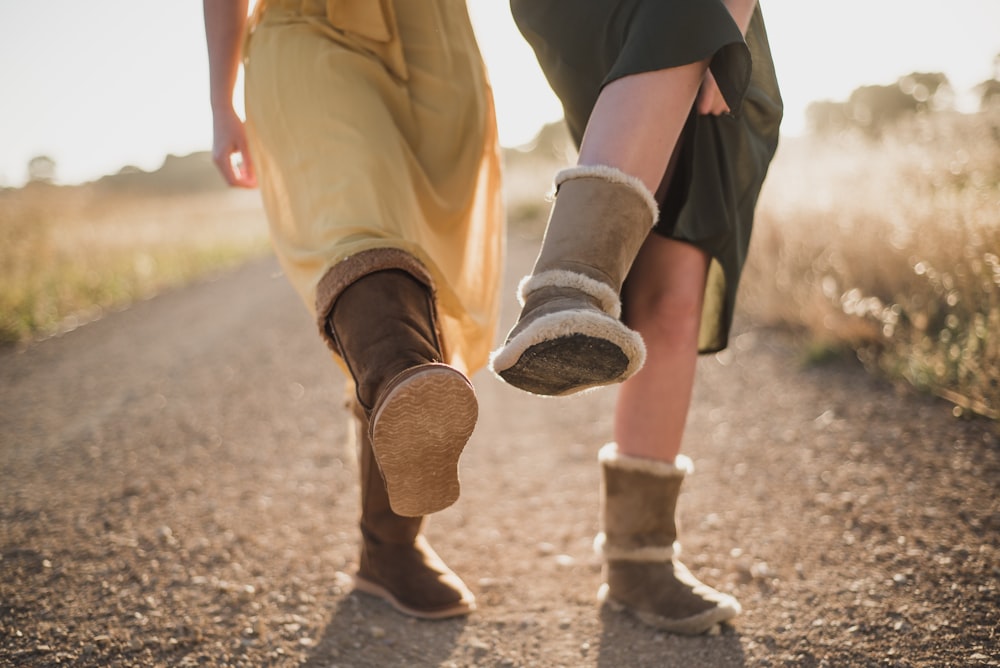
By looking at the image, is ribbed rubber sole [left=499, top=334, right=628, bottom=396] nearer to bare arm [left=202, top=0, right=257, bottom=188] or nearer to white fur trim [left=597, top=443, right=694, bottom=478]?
white fur trim [left=597, top=443, right=694, bottom=478]

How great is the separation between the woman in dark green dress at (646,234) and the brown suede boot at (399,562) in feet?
1.19

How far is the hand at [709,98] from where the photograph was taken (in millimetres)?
1286

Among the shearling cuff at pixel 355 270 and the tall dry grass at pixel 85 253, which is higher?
the shearling cuff at pixel 355 270

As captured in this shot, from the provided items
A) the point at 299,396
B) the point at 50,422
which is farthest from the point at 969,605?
the point at 50,422

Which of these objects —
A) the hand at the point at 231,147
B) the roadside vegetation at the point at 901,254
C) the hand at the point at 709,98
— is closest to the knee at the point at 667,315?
the hand at the point at 709,98

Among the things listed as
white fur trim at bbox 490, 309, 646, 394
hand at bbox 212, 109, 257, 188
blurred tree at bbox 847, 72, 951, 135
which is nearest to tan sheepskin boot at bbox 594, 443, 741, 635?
white fur trim at bbox 490, 309, 646, 394

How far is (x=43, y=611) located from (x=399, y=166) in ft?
4.10

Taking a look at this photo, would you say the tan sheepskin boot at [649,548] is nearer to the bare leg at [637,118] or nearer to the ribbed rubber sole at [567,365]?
the ribbed rubber sole at [567,365]

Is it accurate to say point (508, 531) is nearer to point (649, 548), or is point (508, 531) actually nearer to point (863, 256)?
point (649, 548)

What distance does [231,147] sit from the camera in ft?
4.96

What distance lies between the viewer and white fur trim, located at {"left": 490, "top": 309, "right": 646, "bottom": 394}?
0.95 metres

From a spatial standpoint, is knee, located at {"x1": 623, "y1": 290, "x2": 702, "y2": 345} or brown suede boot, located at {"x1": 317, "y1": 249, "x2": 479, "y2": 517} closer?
brown suede boot, located at {"x1": 317, "y1": 249, "x2": 479, "y2": 517}

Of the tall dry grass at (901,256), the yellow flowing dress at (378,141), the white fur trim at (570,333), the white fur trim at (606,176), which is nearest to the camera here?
the white fur trim at (570,333)

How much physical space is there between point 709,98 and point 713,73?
0.12 metres
